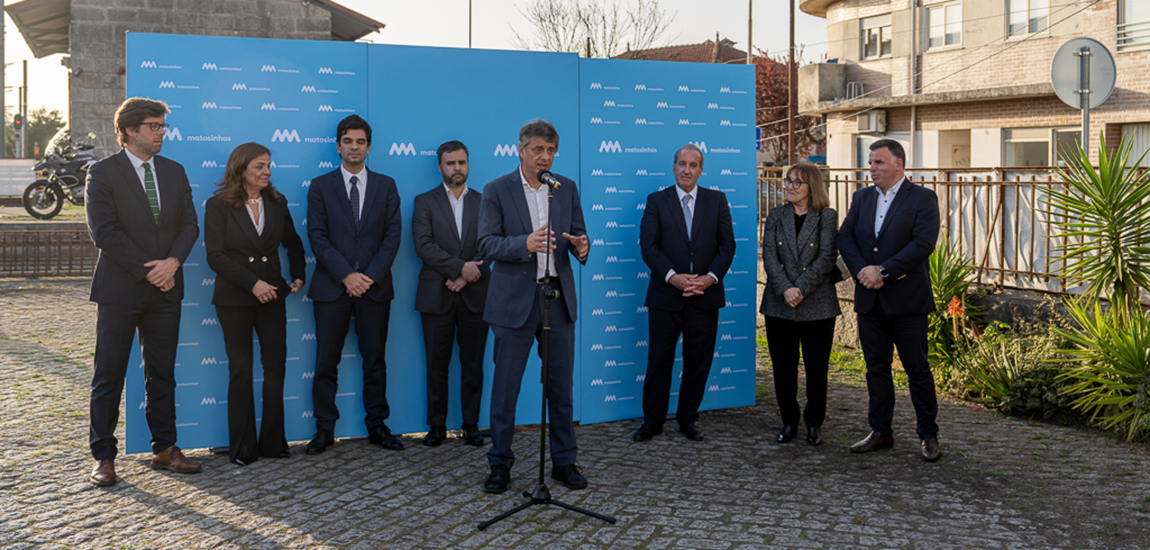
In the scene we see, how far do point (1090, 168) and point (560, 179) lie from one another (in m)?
4.14

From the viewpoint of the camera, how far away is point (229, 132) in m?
6.03

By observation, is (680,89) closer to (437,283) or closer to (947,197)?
(437,283)

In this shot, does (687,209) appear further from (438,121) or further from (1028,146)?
(1028,146)

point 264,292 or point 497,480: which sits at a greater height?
point 264,292

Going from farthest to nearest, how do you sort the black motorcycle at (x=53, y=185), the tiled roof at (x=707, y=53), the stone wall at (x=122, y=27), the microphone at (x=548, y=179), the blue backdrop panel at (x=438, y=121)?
the tiled roof at (x=707, y=53), the black motorcycle at (x=53, y=185), the stone wall at (x=122, y=27), the blue backdrop panel at (x=438, y=121), the microphone at (x=548, y=179)

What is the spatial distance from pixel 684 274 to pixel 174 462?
139 inches

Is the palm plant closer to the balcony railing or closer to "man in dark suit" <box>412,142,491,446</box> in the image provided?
"man in dark suit" <box>412,142,491,446</box>

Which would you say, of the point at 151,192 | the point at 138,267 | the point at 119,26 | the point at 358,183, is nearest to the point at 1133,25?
the point at 358,183

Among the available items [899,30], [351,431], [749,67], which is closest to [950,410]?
A: [749,67]

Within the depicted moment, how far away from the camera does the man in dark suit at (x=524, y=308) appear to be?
207 inches

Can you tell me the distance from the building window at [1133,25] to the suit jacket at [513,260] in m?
20.9

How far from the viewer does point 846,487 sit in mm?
5262

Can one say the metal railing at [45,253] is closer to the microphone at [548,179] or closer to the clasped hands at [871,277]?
the microphone at [548,179]

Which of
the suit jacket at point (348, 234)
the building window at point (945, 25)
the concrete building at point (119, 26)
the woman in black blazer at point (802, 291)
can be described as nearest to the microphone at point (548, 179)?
the suit jacket at point (348, 234)
